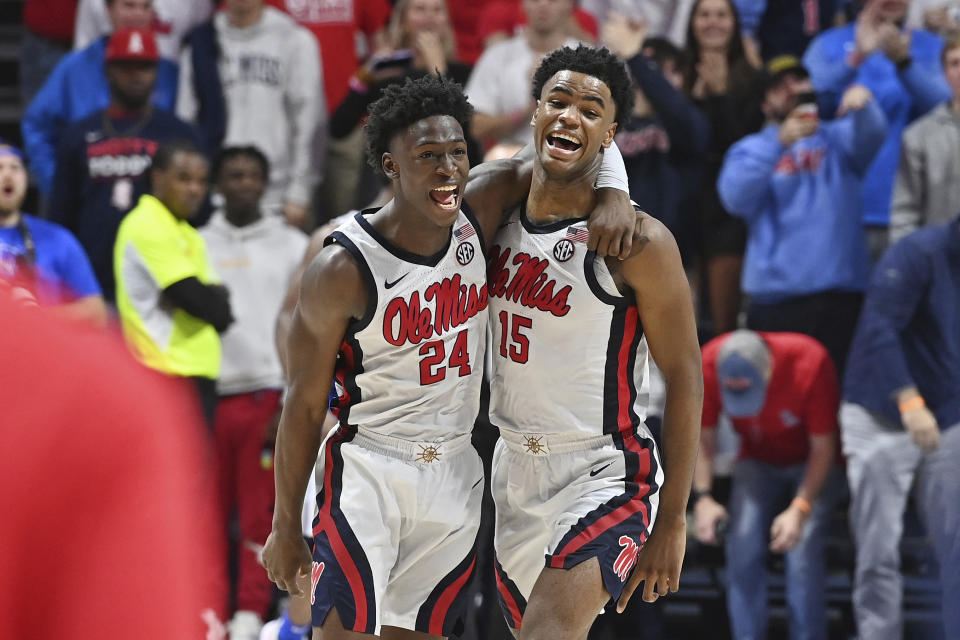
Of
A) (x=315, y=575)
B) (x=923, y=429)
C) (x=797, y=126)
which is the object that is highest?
(x=797, y=126)

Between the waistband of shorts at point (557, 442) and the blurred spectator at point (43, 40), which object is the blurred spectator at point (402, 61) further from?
the waistband of shorts at point (557, 442)

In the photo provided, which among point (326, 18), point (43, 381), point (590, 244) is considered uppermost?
point (326, 18)

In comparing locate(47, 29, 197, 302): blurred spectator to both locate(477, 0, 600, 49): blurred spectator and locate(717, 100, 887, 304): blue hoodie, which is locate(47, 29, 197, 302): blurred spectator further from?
locate(717, 100, 887, 304): blue hoodie

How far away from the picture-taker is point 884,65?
22.4ft

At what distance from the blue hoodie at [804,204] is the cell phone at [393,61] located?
177cm

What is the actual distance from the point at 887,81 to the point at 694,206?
1.19 meters

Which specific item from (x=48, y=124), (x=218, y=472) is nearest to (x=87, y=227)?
(x=48, y=124)

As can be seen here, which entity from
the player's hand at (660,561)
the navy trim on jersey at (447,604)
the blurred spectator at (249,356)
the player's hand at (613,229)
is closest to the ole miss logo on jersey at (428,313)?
the player's hand at (613,229)

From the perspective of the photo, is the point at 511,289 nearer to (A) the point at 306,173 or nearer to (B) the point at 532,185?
(B) the point at 532,185

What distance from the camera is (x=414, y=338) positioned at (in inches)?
140

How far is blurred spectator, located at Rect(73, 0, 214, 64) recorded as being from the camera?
25.3 ft

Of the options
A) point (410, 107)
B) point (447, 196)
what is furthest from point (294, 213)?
point (447, 196)

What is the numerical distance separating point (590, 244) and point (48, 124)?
492 centimetres

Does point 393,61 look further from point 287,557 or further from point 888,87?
point 287,557
